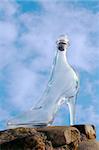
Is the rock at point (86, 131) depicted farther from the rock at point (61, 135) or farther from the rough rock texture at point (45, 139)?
the rock at point (61, 135)

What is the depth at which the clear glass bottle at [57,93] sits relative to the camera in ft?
22.7

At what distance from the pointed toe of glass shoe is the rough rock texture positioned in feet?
0.88

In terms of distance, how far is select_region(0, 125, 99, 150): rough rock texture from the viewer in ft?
19.4

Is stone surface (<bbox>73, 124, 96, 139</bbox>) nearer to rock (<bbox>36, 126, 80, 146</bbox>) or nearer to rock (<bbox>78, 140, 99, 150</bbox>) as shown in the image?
rock (<bbox>78, 140, 99, 150</bbox>)

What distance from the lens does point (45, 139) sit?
20.2 ft

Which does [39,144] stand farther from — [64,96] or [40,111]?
[64,96]

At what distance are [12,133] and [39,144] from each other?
590 mm

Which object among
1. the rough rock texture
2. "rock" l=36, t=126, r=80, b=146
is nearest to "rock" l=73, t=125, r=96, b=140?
the rough rock texture

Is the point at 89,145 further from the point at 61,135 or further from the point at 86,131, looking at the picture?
the point at 61,135

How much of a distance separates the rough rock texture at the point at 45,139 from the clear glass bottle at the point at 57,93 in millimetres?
381

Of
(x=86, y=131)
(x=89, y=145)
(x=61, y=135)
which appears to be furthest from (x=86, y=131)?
(x=61, y=135)

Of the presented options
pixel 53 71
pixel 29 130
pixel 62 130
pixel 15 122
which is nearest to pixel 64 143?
pixel 62 130

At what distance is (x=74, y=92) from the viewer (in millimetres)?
7355

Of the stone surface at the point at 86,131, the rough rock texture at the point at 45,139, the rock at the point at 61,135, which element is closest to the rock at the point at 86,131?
the stone surface at the point at 86,131
